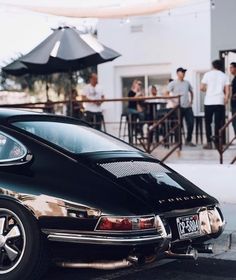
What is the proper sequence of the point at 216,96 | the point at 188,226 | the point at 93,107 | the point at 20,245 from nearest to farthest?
the point at 20,245
the point at 188,226
the point at 216,96
the point at 93,107

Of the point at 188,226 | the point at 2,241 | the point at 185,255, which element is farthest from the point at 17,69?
the point at 185,255

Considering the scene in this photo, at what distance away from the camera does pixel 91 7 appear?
1280 centimetres

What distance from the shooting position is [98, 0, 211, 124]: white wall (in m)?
15.8

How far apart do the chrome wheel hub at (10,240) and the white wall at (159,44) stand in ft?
34.3

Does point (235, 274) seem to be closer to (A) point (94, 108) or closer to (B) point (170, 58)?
(A) point (94, 108)

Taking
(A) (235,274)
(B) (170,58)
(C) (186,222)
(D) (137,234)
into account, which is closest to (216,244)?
(A) (235,274)

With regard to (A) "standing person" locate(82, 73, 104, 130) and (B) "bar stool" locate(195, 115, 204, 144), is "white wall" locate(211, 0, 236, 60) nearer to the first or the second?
(B) "bar stool" locate(195, 115, 204, 144)

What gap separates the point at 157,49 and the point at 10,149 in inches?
427

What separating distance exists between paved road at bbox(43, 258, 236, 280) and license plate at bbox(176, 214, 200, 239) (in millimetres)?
508

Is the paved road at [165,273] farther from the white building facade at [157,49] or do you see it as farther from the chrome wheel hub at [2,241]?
the white building facade at [157,49]

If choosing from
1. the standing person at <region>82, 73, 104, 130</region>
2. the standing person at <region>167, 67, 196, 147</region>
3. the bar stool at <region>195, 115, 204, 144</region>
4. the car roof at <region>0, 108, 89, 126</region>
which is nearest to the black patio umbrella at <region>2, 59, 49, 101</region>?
the standing person at <region>82, 73, 104, 130</region>

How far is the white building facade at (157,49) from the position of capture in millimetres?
15867

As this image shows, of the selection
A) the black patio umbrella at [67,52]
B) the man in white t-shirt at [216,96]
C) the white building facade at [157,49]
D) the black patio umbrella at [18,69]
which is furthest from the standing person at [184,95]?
the black patio umbrella at [18,69]

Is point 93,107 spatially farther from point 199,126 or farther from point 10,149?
point 10,149
